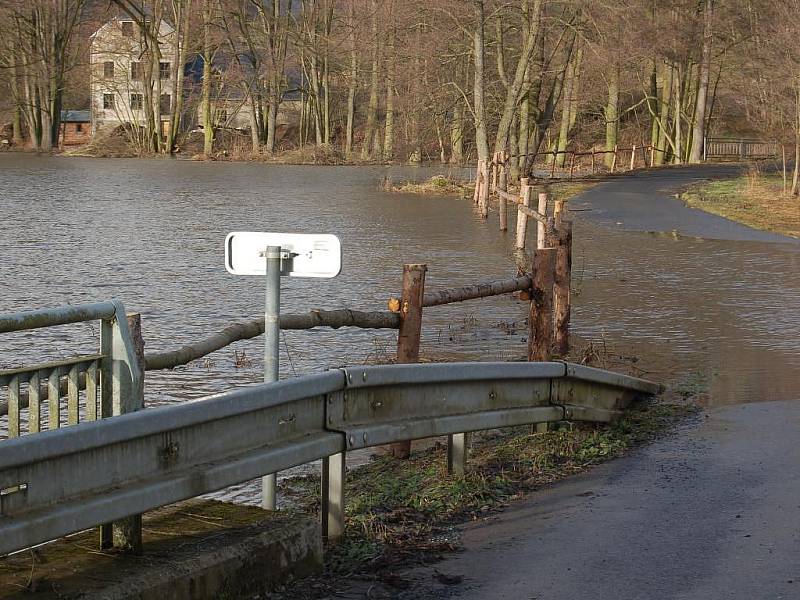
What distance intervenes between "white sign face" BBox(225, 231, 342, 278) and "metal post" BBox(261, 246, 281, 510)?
5 centimetres

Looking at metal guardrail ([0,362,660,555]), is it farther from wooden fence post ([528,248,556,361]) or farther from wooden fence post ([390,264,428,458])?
wooden fence post ([528,248,556,361])

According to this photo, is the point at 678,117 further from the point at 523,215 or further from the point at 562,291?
the point at 562,291

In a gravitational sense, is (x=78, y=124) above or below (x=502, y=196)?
above

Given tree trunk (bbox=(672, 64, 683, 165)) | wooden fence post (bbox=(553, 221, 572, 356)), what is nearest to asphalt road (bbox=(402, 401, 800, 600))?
wooden fence post (bbox=(553, 221, 572, 356))

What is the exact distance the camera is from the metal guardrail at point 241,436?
4.34 meters

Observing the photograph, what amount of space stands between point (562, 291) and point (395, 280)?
7501 mm

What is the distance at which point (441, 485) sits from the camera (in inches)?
276

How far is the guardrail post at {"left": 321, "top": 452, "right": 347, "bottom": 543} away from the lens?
19.2ft

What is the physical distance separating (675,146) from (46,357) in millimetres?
58193

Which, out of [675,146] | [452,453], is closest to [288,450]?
[452,453]

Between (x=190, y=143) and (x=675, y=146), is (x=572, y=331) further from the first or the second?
(x=190, y=143)

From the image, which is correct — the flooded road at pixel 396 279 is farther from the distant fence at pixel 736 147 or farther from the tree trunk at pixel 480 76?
the distant fence at pixel 736 147

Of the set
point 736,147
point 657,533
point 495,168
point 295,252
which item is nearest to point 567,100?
point 736,147

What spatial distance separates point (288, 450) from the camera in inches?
214
